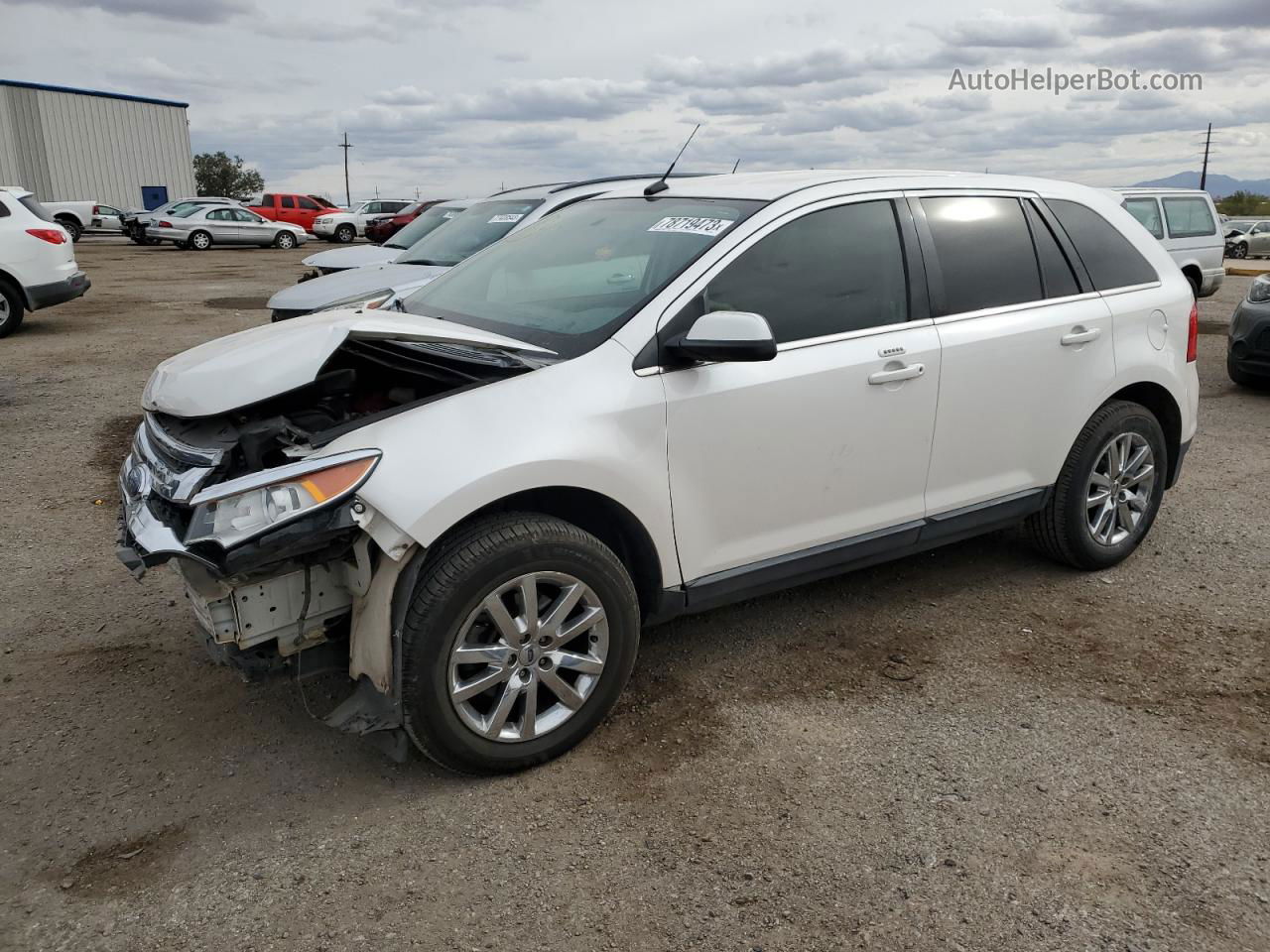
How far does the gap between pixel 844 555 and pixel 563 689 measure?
50.0 inches

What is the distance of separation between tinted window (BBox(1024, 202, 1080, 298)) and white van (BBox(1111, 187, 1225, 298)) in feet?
35.1

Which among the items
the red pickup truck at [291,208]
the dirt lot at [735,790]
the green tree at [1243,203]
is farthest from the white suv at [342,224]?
the green tree at [1243,203]

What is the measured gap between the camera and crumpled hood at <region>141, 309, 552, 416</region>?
3.07 m

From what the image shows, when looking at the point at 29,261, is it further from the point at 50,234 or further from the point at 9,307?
the point at 9,307

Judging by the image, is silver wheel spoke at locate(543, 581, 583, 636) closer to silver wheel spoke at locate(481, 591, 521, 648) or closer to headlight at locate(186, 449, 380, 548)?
silver wheel spoke at locate(481, 591, 521, 648)

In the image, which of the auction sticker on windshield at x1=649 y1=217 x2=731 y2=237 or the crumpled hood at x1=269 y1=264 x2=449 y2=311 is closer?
the auction sticker on windshield at x1=649 y1=217 x2=731 y2=237

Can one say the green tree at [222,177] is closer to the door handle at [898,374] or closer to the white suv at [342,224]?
the white suv at [342,224]

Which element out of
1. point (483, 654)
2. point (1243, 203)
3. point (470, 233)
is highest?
point (470, 233)

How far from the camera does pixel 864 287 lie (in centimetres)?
384

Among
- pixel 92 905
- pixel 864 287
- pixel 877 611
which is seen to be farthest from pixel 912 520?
pixel 92 905

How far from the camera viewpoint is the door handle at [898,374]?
12.3 feet

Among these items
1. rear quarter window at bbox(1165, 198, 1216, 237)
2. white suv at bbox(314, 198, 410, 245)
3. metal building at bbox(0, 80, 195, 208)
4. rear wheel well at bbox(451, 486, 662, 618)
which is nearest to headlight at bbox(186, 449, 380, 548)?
rear wheel well at bbox(451, 486, 662, 618)

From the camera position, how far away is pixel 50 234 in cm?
1149

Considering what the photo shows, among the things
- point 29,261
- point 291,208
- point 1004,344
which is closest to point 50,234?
point 29,261
